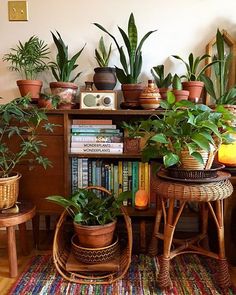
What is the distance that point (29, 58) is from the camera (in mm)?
1639

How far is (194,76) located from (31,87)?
1009 mm

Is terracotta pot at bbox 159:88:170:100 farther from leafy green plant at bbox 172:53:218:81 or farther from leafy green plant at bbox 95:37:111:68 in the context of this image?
leafy green plant at bbox 95:37:111:68

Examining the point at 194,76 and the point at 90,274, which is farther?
the point at 194,76

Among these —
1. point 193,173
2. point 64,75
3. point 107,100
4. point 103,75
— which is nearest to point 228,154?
point 193,173

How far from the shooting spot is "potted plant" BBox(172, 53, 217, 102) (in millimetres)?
1610

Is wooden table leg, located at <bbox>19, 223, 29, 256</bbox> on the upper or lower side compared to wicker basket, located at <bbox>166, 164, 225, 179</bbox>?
lower

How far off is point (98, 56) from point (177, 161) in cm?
91

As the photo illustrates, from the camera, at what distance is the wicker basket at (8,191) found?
1364 millimetres

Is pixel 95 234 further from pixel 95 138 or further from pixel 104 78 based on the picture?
pixel 104 78

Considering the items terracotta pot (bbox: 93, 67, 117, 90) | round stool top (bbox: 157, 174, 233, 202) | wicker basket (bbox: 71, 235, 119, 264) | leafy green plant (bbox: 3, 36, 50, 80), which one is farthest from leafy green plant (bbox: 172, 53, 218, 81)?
wicker basket (bbox: 71, 235, 119, 264)

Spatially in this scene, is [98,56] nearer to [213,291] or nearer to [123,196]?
[123,196]

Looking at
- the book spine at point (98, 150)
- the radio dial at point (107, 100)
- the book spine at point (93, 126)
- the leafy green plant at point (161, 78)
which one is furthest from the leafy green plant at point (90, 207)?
the leafy green plant at point (161, 78)

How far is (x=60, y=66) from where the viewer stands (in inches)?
65.0

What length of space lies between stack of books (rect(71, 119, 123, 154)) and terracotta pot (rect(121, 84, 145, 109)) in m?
0.17
